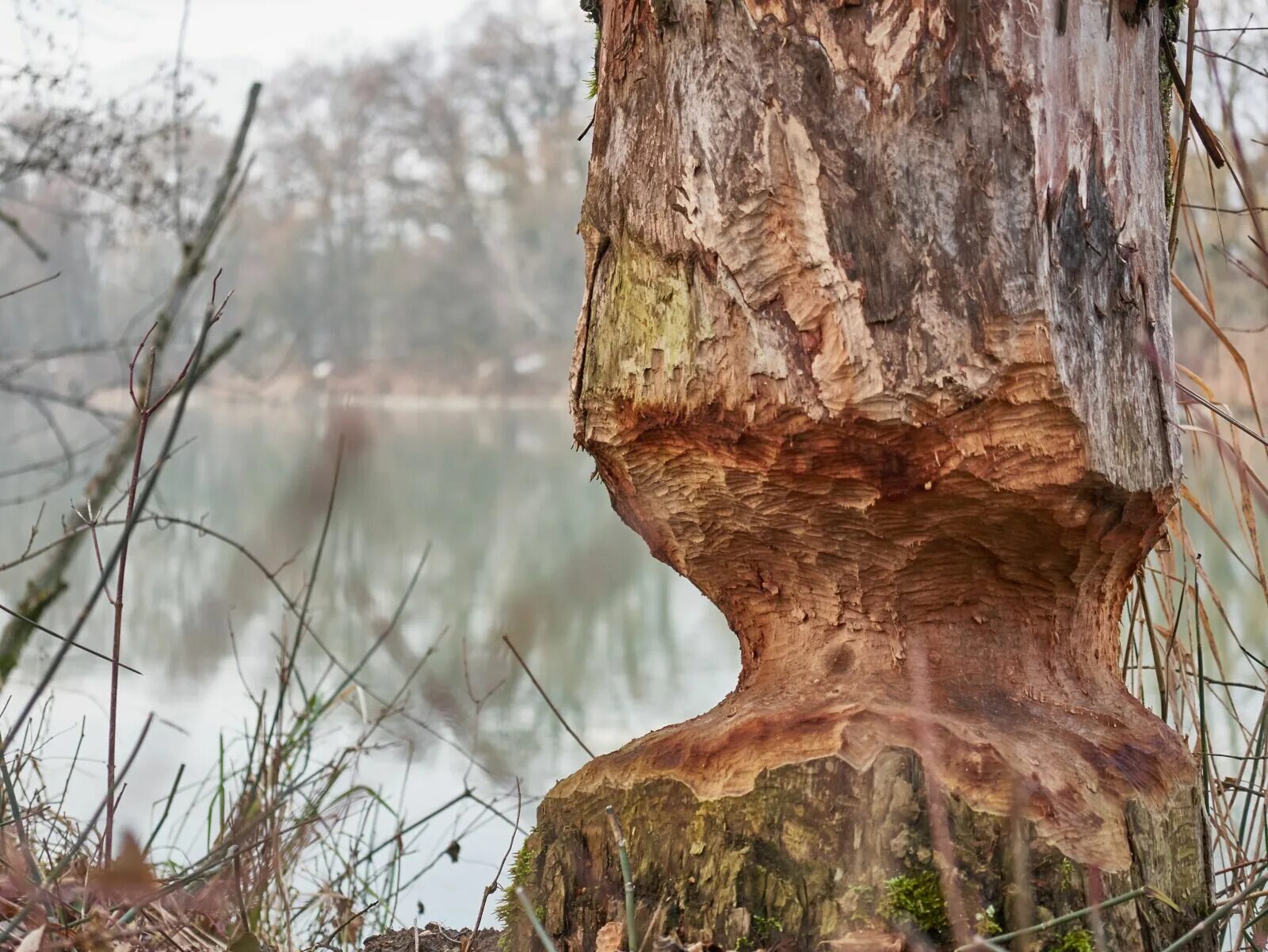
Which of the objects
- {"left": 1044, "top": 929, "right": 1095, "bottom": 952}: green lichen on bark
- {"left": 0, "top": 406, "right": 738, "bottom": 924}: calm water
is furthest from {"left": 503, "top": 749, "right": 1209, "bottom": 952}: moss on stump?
{"left": 0, "top": 406, "right": 738, "bottom": 924}: calm water

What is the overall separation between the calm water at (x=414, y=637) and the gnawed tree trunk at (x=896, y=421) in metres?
0.27

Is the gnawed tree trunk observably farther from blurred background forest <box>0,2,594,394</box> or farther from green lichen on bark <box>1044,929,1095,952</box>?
blurred background forest <box>0,2,594,394</box>

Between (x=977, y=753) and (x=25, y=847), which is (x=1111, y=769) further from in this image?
(x=25, y=847)

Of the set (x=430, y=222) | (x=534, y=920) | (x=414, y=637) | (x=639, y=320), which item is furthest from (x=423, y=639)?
(x=430, y=222)

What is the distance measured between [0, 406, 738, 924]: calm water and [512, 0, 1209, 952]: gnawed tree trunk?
266 millimetres

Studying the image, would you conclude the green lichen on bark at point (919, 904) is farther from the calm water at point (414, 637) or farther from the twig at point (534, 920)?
the calm water at point (414, 637)

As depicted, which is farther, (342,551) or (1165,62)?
(342,551)

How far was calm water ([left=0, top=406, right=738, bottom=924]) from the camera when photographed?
2.92 metres

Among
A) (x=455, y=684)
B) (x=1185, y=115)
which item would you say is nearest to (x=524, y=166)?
(x=455, y=684)

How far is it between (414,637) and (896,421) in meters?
4.58

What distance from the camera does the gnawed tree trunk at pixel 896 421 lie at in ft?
3.51

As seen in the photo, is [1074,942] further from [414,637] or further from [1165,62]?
[414,637]

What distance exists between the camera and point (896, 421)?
1086 mm

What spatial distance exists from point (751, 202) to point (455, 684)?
131 inches
